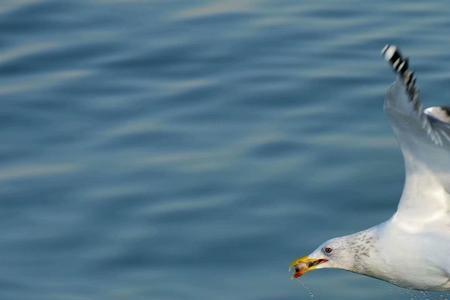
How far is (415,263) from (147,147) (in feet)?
10.4

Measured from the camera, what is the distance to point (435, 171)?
27.9ft

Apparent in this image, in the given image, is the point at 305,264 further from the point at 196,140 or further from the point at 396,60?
the point at 196,140

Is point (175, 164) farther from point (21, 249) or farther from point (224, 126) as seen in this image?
point (21, 249)

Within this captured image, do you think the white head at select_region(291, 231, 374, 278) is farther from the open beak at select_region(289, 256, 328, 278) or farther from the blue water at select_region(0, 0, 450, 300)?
the blue water at select_region(0, 0, 450, 300)

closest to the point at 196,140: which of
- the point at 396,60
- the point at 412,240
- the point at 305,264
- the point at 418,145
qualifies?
the point at 305,264

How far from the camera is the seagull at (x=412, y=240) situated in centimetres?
844

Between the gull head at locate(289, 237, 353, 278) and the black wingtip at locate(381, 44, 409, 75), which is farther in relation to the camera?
the gull head at locate(289, 237, 353, 278)

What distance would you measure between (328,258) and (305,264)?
0.13 m

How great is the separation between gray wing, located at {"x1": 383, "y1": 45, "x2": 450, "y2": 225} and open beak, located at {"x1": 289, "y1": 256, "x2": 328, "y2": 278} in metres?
0.54

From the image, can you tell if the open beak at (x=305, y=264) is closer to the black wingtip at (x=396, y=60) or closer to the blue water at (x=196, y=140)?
the blue water at (x=196, y=140)

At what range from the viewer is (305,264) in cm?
898

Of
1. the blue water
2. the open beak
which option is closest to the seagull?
the open beak

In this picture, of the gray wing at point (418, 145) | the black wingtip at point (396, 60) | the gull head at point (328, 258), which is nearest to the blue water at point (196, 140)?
the gull head at point (328, 258)

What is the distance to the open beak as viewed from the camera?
895 centimetres
